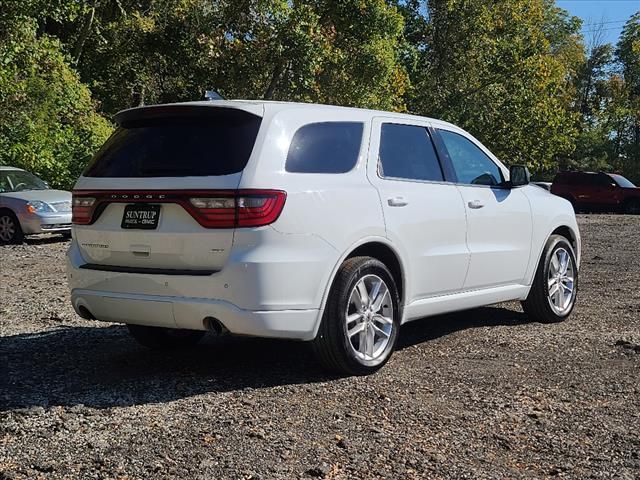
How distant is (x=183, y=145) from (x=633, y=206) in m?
27.7

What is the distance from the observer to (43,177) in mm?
20297

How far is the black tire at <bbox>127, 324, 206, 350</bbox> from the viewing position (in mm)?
6109

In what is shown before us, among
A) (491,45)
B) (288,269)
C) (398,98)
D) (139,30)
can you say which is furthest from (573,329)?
(491,45)

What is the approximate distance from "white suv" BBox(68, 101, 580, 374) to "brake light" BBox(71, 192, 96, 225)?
0.04ft

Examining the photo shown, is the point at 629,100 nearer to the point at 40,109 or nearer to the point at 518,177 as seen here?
the point at 40,109

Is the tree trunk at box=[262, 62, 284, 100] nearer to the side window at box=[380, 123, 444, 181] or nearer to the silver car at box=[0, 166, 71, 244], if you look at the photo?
the silver car at box=[0, 166, 71, 244]

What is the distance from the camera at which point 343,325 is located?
5121 mm

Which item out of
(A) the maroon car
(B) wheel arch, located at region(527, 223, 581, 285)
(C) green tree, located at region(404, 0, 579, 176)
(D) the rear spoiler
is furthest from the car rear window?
(C) green tree, located at region(404, 0, 579, 176)

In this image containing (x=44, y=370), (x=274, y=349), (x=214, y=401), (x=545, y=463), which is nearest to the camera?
(x=545, y=463)

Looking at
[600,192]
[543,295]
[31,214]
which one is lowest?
[600,192]

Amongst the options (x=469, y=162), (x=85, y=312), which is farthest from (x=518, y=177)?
(x=85, y=312)

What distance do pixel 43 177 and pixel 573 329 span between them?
1613cm

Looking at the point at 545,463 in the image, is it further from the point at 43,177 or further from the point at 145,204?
the point at 43,177

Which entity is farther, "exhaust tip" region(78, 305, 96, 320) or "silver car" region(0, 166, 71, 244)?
"silver car" region(0, 166, 71, 244)
